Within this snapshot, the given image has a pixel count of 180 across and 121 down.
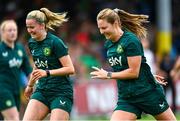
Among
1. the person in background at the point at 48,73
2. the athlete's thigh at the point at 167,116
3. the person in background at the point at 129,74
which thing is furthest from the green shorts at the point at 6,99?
the athlete's thigh at the point at 167,116

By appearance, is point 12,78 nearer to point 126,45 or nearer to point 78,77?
point 126,45

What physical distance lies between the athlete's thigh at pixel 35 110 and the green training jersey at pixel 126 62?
1233mm

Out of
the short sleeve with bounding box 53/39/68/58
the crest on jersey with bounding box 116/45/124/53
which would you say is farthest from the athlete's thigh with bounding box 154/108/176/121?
the short sleeve with bounding box 53/39/68/58

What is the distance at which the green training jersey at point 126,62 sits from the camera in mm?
10188

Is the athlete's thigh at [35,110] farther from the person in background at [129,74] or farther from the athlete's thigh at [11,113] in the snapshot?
the athlete's thigh at [11,113]

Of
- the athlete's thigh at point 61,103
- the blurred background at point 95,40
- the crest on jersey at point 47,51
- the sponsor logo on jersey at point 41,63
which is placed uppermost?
the crest on jersey at point 47,51

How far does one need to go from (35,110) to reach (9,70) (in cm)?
260

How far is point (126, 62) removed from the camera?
10.2 metres

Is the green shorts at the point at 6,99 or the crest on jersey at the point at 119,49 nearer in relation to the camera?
the crest on jersey at the point at 119,49

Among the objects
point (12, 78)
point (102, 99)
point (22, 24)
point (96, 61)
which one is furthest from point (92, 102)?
point (12, 78)

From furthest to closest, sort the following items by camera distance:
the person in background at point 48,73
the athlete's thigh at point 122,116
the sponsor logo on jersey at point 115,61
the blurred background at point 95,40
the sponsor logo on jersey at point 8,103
→ the blurred background at point 95,40 < the sponsor logo on jersey at point 8,103 < the person in background at point 48,73 < the sponsor logo on jersey at point 115,61 < the athlete's thigh at point 122,116

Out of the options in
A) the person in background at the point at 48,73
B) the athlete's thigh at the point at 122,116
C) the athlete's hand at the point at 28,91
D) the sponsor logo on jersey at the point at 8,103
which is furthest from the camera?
the sponsor logo on jersey at the point at 8,103

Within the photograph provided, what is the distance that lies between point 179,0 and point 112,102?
20.8ft

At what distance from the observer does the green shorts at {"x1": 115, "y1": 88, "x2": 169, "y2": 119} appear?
1029 cm
